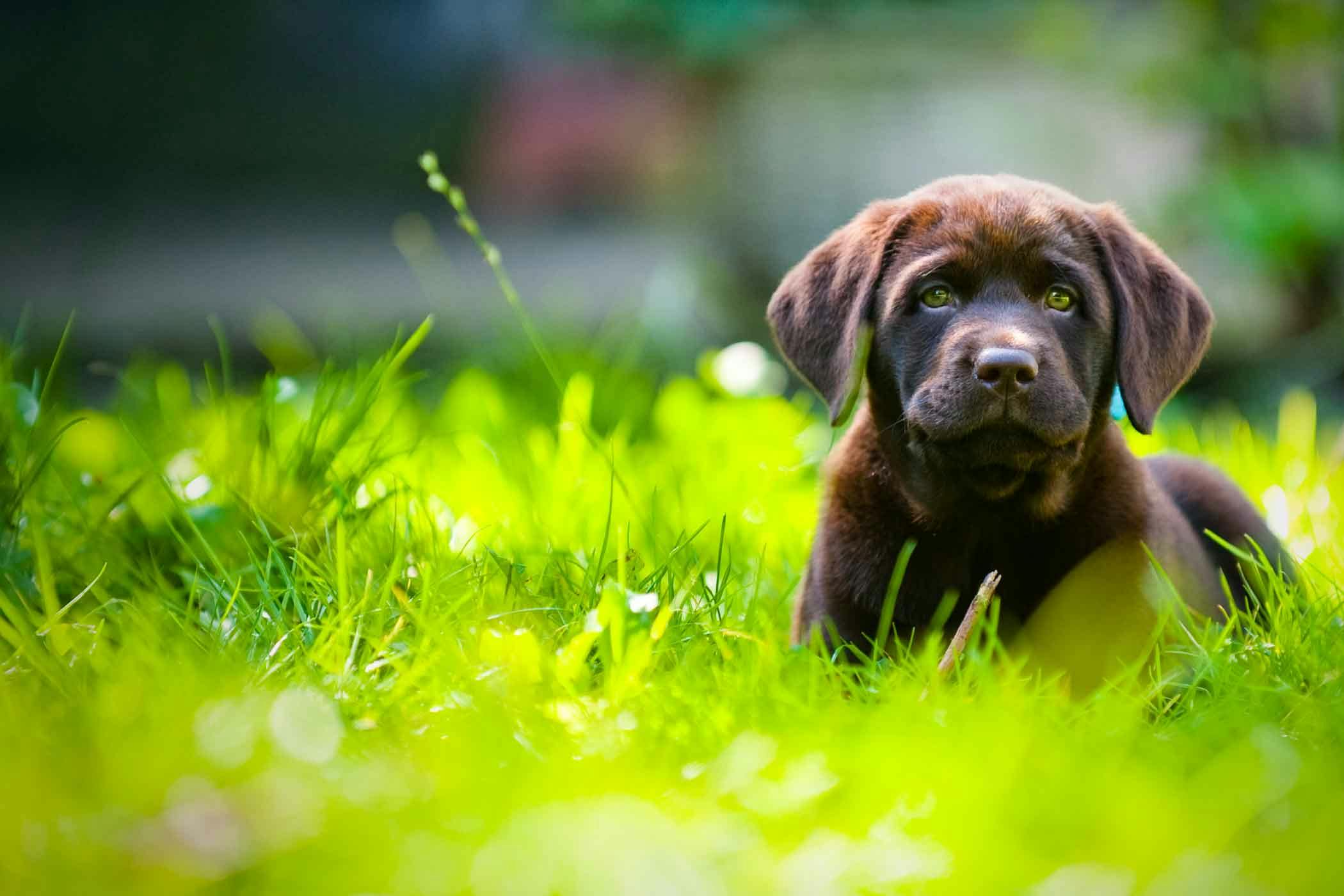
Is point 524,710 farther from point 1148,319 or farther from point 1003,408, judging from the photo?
point 1148,319

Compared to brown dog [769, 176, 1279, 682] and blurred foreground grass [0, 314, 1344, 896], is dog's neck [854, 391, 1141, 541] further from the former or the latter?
blurred foreground grass [0, 314, 1344, 896]

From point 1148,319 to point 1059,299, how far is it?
22 centimetres

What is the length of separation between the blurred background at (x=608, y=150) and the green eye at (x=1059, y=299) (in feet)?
12.0

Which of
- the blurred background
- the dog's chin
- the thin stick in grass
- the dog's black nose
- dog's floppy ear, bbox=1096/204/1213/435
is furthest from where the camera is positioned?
the blurred background

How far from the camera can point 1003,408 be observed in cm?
267

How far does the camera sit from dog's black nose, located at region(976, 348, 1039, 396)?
2629mm

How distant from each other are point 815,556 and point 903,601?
0.85ft

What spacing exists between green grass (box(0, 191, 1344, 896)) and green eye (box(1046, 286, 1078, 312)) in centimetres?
74

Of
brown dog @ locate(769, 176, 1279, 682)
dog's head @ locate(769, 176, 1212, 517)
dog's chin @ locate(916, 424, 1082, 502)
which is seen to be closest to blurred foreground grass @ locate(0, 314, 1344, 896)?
brown dog @ locate(769, 176, 1279, 682)

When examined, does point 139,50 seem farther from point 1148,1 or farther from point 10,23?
point 1148,1

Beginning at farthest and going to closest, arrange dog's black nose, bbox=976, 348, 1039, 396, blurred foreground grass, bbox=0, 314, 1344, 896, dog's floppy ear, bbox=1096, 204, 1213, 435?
dog's floppy ear, bbox=1096, 204, 1213, 435, dog's black nose, bbox=976, 348, 1039, 396, blurred foreground grass, bbox=0, 314, 1344, 896

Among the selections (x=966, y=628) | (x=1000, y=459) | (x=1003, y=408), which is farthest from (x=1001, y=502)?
(x=966, y=628)

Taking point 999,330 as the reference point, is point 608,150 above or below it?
below

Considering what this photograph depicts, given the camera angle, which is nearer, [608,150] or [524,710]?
[524,710]
